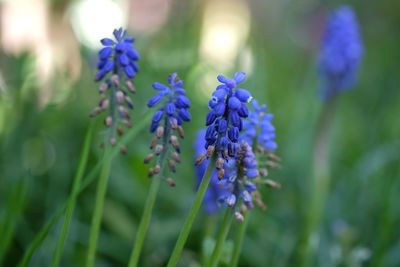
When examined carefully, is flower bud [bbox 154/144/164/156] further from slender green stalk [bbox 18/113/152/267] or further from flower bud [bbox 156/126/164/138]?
slender green stalk [bbox 18/113/152/267]

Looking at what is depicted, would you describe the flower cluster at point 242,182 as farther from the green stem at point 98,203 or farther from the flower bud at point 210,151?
the green stem at point 98,203

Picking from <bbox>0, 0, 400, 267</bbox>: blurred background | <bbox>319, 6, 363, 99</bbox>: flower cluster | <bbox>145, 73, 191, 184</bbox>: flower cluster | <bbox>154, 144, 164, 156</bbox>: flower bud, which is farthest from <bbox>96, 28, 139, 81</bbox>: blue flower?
<bbox>319, 6, 363, 99</bbox>: flower cluster

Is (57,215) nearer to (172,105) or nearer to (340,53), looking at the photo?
(172,105)

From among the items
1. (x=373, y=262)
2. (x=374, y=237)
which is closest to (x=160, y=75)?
(x=374, y=237)

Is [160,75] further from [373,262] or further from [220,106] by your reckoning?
[220,106]

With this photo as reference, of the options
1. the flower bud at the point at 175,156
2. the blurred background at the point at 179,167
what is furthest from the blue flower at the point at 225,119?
the blurred background at the point at 179,167

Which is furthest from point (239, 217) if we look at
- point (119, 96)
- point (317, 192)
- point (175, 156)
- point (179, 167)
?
point (179, 167)
